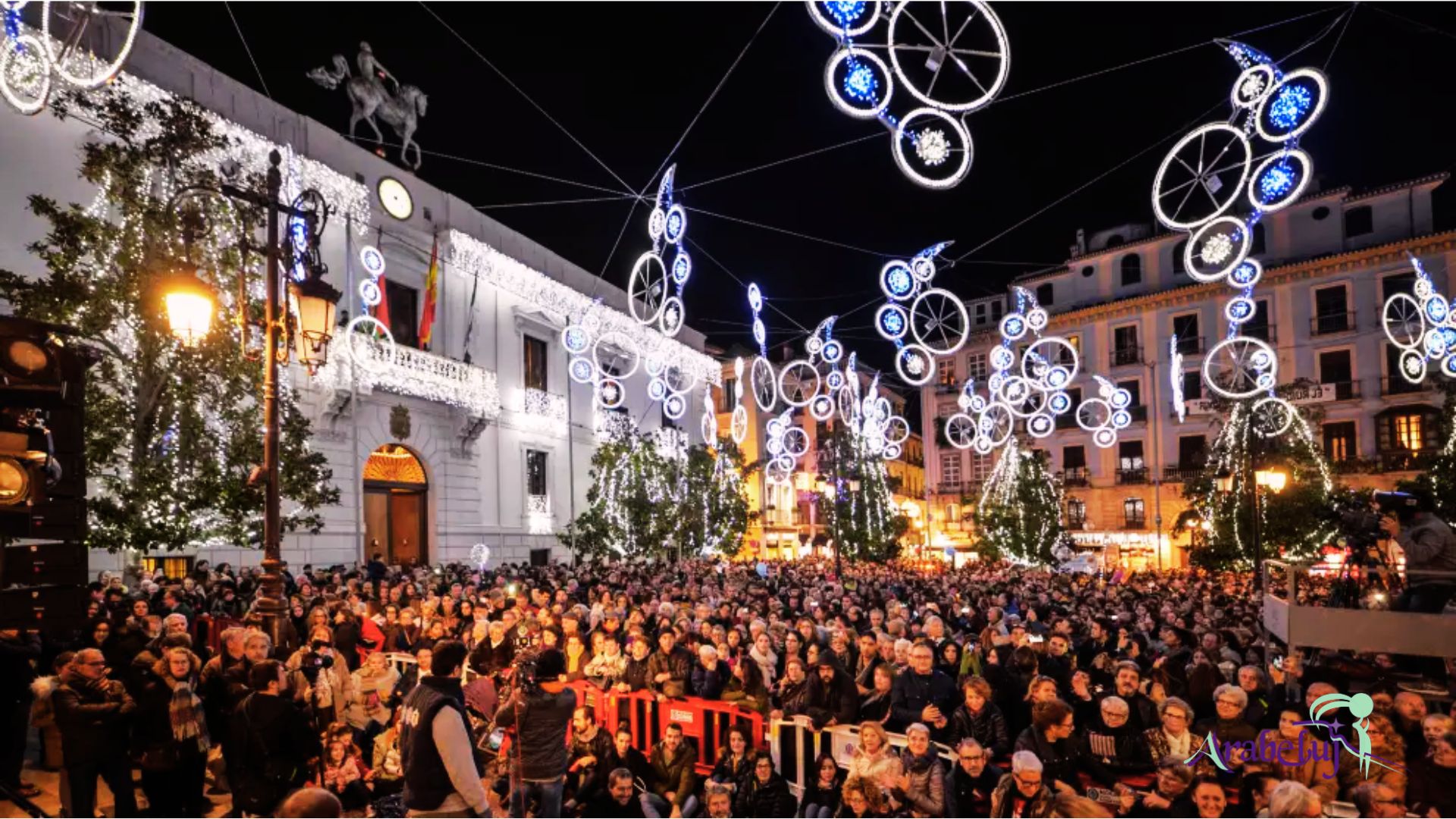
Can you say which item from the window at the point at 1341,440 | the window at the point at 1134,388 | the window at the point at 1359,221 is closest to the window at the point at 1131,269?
the window at the point at 1134,388

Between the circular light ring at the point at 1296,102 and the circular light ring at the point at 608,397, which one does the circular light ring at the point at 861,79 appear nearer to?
the circular light ring at the point at 1296,102

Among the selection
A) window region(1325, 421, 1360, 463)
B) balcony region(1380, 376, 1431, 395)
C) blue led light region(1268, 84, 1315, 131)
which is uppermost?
blue led light region(1268, 84, 1315, 131)

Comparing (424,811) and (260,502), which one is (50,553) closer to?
(424,811)

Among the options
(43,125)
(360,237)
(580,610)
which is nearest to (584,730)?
(580,610)

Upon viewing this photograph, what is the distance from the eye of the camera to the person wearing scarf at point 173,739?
6.77 meters

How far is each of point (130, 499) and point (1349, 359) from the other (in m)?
47.7

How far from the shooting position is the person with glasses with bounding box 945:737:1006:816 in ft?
20.5

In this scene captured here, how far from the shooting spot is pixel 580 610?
39.5ft

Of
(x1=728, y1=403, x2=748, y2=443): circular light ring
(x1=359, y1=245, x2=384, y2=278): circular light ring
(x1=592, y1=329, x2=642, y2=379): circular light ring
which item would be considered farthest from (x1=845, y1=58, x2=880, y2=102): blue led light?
(x1=592, y1=329, x2=642, y2=379): circular light ring

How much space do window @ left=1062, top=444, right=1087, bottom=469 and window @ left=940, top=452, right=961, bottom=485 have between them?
23.9ft

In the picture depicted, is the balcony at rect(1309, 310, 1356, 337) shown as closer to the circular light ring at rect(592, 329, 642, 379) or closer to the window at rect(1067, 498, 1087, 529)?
the window at rect(1067, 498, 1087, 529)

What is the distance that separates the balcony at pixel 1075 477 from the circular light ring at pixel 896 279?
32.4m

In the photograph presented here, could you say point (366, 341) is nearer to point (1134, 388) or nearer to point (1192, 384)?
point (1134, 388)

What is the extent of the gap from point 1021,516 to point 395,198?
87.2ft
